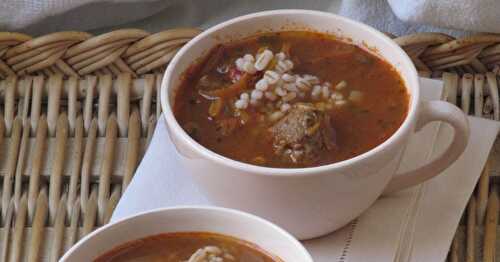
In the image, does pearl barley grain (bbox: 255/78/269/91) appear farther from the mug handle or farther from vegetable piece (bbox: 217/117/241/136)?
the mug handle

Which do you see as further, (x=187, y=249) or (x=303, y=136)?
(x=303, y=136)

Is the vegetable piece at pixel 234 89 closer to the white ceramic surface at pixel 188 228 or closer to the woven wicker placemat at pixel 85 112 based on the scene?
the woven wicker placemat at pixel 85 112

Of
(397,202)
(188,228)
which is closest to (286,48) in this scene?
(397,202)

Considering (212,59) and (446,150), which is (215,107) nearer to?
(212,59)

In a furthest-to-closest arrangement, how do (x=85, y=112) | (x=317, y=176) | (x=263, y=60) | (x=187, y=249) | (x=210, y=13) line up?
(x=210, y=13)
(x=85, y=112)
(x=263, y=60)
(x=317, y=176)
(x=187, y=249)

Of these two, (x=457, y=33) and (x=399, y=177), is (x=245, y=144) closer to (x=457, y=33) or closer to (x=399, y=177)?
(x=399, y=177)

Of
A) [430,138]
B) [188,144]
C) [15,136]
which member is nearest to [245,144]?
[188,144]

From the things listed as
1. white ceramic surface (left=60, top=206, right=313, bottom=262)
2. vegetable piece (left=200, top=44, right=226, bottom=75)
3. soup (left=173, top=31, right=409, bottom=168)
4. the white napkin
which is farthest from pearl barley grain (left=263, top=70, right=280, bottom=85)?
white ceramic surface (left=60, top=206, right=313, bottom=262)
